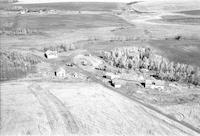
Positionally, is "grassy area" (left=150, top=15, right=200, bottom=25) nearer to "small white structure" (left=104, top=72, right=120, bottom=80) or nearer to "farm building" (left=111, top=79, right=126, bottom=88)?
"small white structure" (left=104, top=72, right=120, bottom=80)

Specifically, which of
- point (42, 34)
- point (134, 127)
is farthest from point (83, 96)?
point (42, 34)

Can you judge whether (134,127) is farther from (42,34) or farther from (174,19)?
(174,19)

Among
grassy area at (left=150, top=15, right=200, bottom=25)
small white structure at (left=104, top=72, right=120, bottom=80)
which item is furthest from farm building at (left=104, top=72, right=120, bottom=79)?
grassy area at (left=150, top=15, right=200, bottom=25)

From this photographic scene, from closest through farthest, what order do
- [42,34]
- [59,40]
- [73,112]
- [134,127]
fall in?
[134,127] → [73,112] → [59,40] → [42,34]

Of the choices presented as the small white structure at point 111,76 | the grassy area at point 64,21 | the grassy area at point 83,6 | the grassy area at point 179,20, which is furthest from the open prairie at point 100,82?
the grassy area at point 83,6

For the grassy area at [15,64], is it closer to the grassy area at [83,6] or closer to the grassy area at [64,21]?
the grassy area at [64,21]

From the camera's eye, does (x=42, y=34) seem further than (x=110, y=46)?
Yes

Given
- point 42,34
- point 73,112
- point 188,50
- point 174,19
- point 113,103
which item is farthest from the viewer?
point 174,19

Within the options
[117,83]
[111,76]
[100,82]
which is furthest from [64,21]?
[117,83]
